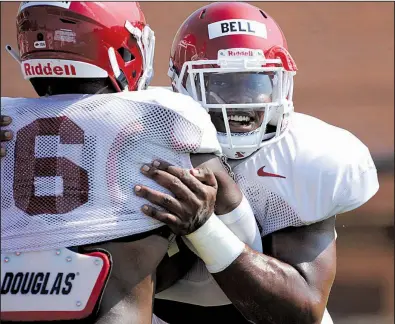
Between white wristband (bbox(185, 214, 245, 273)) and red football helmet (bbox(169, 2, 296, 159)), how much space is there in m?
0.45

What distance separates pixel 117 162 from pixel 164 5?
288 inches

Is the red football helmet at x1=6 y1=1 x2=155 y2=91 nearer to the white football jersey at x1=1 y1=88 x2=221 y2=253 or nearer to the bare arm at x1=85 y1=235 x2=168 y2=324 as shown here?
the white football jersey at x1=1 y1=88 x2=221 y2=253

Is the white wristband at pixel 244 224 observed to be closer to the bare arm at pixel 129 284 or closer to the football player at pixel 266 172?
the football player at pixel 266 172

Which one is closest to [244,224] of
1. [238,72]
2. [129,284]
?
[129,284]

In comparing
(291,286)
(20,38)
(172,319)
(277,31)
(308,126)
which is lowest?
(172,319)

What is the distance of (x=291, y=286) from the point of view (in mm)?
2389

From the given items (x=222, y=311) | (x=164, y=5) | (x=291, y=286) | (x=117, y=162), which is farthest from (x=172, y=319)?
(x=164, y=5)

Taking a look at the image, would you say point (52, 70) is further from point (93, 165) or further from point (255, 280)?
point (255, 280)

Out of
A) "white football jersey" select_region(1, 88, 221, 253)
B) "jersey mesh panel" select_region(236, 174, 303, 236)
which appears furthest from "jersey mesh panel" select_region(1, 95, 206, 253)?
"jersey mesh panel" select_region(236, 174, 303, 236)

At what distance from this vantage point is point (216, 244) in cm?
218

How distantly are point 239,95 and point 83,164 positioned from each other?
34.7 inches

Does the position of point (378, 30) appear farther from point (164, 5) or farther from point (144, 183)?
point (144, 183)

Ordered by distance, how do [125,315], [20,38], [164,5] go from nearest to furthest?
[125,315] < [20,38] < [164,5]

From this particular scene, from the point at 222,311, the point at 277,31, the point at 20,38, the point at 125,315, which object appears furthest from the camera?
the point at 277,31
